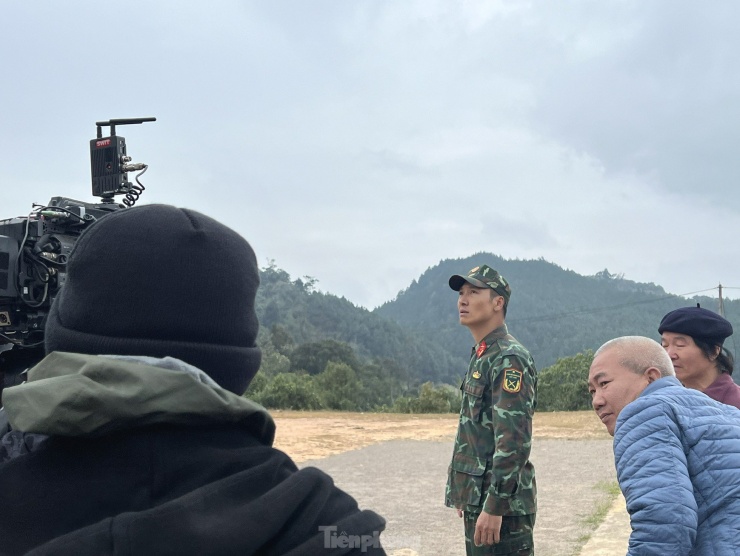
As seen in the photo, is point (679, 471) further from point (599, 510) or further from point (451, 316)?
point (451, 316)

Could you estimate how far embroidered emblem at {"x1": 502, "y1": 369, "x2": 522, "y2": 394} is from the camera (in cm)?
336

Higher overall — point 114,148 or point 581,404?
point 114,148

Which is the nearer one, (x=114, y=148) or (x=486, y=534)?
(x=486, y=534)

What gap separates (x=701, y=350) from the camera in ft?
11.1

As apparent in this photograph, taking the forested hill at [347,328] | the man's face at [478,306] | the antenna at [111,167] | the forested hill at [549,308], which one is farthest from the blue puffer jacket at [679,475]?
the forested hill at [549,308]

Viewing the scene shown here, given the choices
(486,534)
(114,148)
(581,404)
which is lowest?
(581,404)

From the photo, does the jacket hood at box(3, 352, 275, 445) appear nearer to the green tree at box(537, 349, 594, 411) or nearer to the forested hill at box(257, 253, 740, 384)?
the green tree at box(537, 349, 594, 411)

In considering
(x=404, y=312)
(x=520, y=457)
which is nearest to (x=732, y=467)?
(x=520, y=457)

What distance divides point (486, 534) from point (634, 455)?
4.33 ft

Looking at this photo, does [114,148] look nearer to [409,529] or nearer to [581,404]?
[409,529]

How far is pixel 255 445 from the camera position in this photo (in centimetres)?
98

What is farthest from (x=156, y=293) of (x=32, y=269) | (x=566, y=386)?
(x=566, y=386)

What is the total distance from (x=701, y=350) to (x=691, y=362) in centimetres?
6

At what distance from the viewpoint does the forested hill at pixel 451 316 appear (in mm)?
78312
